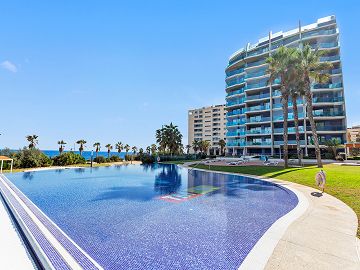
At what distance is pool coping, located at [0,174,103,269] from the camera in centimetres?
560

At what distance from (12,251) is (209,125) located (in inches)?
3866

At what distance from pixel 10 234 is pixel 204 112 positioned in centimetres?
10009

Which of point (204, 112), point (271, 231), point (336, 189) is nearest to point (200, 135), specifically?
point (204, 112)

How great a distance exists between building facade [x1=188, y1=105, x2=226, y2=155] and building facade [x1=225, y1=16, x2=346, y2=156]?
3991 centimetres

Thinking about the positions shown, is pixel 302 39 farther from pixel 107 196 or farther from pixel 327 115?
pixel 107 196

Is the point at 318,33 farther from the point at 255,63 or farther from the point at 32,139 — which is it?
the point at 32,139

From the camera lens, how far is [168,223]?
359 inches

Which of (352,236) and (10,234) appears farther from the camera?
(10,234)

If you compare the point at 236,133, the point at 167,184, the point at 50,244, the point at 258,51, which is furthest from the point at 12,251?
the point at 258,51

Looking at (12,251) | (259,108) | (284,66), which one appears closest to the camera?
(12,251)

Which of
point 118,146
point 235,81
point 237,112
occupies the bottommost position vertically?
point 118,146

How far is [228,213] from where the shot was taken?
10.5 m

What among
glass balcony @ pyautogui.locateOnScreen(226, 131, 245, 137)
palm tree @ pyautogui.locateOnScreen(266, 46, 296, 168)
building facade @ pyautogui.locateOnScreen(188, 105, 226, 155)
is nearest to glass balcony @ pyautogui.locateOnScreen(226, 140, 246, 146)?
glass balcony @ pyautogui.locateOnScreen(226, 131, 245, 137)

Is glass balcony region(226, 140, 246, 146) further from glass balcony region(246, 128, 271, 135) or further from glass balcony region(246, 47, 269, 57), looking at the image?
glass balcony region(246, 47, 269, 57)
